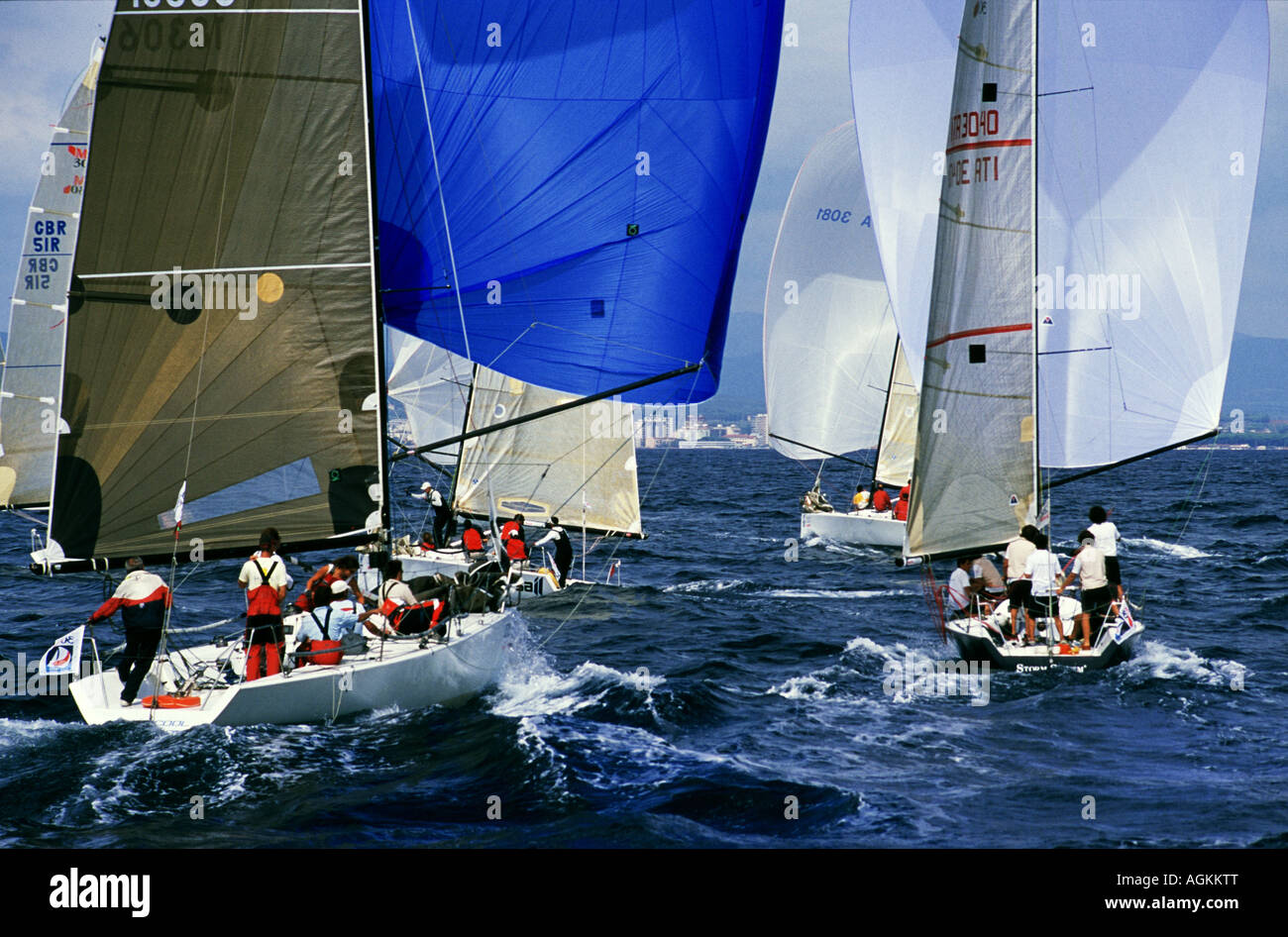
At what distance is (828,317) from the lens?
39.5 meters

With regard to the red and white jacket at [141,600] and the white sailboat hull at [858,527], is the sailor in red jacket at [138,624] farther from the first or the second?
the white sailboat hull at [858,527]

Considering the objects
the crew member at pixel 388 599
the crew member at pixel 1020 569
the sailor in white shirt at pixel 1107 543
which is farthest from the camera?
the sailor in white shirt at pixel 1107 543

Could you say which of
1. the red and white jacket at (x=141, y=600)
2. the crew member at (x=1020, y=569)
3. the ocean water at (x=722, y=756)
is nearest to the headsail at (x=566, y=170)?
the ocean water at (x=722, y=756)

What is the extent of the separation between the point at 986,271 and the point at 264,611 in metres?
11.5

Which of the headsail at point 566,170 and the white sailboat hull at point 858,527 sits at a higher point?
the headsail at point 566,170

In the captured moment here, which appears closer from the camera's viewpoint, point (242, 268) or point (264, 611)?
point (264, 611)

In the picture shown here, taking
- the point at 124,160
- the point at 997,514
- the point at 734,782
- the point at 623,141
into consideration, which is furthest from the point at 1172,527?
the point at 124,160

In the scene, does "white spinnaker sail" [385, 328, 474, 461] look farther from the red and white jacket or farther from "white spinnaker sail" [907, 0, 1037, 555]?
the red and white jacket

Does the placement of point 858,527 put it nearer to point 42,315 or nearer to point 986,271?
point 986,271

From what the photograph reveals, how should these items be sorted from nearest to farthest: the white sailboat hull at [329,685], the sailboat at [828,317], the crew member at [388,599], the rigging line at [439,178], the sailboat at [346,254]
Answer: the white sailboat hull at [329,685], the sailboat at [346,254], the crew member at [388,599], the rigging line at [439,178], the sailboat at [828,317]

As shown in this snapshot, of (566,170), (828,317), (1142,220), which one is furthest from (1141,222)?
(828,317)

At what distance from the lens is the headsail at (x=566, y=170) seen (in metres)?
16.5

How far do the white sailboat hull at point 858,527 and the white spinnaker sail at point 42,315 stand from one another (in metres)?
20.2
